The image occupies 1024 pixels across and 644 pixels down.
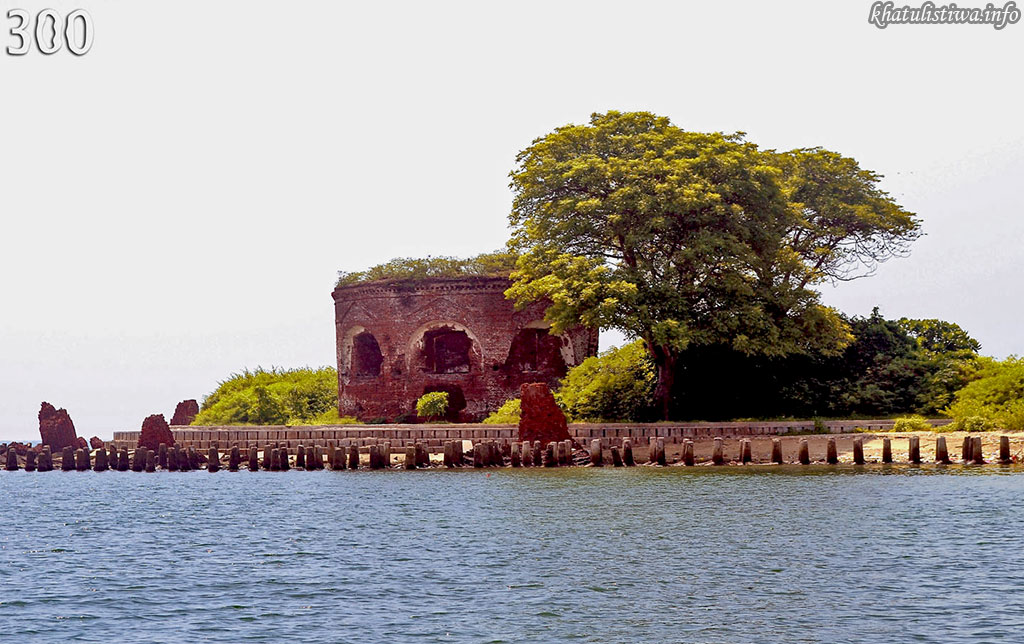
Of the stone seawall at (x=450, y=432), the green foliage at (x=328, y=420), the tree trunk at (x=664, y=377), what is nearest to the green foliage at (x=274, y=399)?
the green foliage at (x=328, y=420)

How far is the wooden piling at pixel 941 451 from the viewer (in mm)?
30688

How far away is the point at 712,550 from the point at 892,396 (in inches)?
764

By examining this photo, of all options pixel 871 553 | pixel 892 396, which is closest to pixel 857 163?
pixel 892 396

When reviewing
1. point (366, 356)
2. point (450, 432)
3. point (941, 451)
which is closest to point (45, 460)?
point (366, 356)

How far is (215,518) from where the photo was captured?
88.4 feet

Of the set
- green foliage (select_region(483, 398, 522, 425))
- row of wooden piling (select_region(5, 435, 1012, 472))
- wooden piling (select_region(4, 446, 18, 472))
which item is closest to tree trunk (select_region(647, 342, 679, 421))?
row of wooden piling (select_region(5, 435, 1012, 472))

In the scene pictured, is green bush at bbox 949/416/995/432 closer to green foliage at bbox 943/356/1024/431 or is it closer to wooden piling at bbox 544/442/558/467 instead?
green foliage at bbox 943/356/1024/431

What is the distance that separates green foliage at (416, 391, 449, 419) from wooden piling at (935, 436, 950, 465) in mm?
17011

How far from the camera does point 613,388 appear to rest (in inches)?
1539

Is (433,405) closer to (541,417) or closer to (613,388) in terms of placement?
(613,388)

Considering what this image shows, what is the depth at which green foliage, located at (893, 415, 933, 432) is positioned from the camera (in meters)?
Answer: 34.9

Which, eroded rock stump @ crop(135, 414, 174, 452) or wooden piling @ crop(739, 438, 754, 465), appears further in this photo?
eroded rock stump @ crop(135, 414, 174, 452)

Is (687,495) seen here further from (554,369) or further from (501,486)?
(554,369)

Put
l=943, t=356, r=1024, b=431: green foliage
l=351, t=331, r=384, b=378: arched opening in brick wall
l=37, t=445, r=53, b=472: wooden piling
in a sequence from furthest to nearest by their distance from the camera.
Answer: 1. l=351, t=331, r=384, b=378: arched opening in brick wall
2. l=37, t=445, r=53, b=472: wooden piling
3. l=943, t=356, r=1024, b=431: green foliage
